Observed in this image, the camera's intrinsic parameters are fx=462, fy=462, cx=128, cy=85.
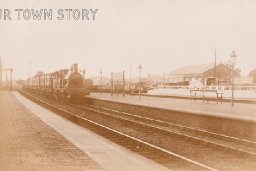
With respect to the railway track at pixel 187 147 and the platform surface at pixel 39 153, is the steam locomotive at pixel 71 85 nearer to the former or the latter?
the railway track at pixel 187 147

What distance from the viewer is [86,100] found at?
4212 centimetres

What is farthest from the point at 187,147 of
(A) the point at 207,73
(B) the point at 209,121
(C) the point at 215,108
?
(A) the point at 207,73

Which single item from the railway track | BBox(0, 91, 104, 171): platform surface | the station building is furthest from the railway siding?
the station building

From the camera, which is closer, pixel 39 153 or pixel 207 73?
pixel 39 153

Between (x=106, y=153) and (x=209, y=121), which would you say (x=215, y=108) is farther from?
(x=106, y=153)

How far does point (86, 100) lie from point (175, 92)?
12.0 metres

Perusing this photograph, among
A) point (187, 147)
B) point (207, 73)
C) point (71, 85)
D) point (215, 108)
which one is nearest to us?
point (187, 147)

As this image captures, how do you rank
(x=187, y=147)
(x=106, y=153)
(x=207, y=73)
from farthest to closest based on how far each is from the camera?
(x=207, y=73) → (x=187, y=147) → (x=106, y=153)

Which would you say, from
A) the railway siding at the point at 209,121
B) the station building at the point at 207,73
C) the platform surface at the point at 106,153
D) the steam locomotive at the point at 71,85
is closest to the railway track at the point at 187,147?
the platform surface at the point at 106,153

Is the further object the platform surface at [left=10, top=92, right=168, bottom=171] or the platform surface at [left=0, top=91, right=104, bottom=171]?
the platform surface at [left=10, top=92, right=168, bottom=171]

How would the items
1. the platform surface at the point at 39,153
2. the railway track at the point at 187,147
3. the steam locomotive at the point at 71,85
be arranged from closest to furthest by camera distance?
the platform surface at the point at 39,153, the railway track at the point at 187,147, the steam locomotive at the point at 71,85

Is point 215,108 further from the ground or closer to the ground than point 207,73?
closer to the ground

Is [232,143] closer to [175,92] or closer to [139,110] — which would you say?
[139,110]

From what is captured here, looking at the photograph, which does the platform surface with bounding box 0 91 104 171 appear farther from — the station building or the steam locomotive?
the station building
